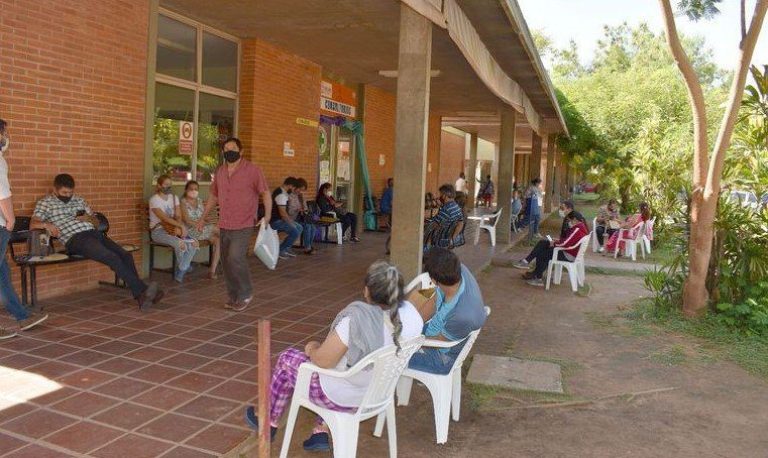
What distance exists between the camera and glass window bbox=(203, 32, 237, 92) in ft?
28.9

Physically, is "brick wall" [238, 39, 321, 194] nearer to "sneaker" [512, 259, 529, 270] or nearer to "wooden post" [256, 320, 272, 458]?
"sneaker" [512, 259, 529, 270]

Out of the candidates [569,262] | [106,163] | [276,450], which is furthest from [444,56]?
[276,450]

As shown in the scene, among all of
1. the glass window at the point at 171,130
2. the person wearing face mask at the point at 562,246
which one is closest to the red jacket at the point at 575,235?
the person wearing face mask at the point at 562,246

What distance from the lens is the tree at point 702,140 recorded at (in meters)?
6.09

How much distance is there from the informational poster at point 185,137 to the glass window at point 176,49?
62 cm

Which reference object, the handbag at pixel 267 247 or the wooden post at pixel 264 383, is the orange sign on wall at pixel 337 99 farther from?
the wooden post at pixel 264 383

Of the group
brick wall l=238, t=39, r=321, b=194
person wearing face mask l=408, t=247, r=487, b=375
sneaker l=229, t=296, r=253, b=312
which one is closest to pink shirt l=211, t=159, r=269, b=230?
A: sneaker l=229, t=296, r=253, b=312

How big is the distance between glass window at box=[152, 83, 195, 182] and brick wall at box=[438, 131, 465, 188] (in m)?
16.6

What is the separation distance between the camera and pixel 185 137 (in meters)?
8.48

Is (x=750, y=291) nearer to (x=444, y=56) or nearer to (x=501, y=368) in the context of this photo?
(x=501, y=368)

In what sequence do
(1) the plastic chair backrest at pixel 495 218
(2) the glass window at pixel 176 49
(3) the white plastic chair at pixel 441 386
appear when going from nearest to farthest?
(3) the white plastic chair at pixel 441 386
(2) the glass window at pixel 176 49
(1) the plastic chair backrest at pixel 495 218

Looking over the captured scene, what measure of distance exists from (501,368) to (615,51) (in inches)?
2414

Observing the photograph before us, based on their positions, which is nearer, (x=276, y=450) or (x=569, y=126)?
(x=276, y=450)

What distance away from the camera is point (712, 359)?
5430 millimetres
